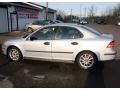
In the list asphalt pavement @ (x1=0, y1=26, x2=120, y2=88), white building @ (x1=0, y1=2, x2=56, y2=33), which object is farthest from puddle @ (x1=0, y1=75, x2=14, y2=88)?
white building @ (x1=0, y1=2, x2=56, y2=33)

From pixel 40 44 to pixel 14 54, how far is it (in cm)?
126

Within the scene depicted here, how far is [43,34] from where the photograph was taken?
7.98m

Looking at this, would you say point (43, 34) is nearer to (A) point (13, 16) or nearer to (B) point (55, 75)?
(B) point (55, 75)

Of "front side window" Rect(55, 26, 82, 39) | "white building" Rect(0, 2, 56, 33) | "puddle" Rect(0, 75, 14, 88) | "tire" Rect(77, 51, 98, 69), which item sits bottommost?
"puddle" Rect(0, 75, 14, 88)

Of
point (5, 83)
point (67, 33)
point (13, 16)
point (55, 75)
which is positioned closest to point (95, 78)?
point (55, 75)

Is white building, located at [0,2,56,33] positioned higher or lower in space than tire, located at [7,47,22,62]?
higher

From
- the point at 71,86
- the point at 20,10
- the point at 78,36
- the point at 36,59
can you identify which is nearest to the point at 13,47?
the point at 36,59

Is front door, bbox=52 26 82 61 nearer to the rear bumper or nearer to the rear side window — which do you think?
the rear side window

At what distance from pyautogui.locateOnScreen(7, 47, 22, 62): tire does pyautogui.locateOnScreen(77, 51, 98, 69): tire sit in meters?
2.29

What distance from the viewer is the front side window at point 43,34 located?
7859mm

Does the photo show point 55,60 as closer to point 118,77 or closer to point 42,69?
point 42,69

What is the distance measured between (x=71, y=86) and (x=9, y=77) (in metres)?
1.91

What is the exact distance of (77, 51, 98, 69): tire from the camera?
7434 millimetres

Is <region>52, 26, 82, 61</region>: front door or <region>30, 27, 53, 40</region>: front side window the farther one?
<region>30, 27, 53, 40</region>: front side window
